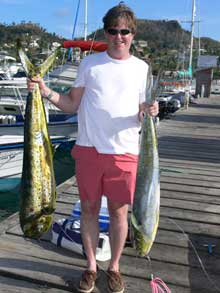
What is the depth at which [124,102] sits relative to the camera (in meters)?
2.47

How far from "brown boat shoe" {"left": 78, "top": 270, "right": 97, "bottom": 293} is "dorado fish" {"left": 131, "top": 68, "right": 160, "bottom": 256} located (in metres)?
0.45

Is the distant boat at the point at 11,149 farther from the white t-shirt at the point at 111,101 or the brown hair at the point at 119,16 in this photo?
the brown hair at the point at 119,16

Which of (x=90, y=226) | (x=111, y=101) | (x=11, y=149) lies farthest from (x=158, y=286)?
(x=11, y=149)

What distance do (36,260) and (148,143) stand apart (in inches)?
53.2

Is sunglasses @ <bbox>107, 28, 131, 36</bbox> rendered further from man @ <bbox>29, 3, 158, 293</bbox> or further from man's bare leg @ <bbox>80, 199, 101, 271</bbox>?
man's bare leg @ <bbox>80, 199, 101, 271</bbox>

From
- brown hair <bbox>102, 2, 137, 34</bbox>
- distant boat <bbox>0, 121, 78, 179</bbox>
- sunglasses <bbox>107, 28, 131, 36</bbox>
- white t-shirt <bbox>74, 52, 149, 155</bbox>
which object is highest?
brown hair <bbox>102, 2, 137, 34</bbox>

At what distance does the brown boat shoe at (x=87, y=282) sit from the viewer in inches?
107

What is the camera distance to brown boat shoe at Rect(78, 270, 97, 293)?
8.91 feet

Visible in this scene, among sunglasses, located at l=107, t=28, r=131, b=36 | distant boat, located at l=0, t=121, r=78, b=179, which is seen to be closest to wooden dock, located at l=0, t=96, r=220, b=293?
sunglasses, located at l=107, t=28, r=131, b=36

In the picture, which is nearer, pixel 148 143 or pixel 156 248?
pixel 148 143

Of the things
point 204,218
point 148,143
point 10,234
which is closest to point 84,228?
point 148,143

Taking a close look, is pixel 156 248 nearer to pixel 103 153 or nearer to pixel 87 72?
pixel 103 153

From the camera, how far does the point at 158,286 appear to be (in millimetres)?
2734

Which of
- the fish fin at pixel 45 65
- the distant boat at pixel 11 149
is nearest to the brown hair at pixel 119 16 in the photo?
the fish fin at pixel 45 65
